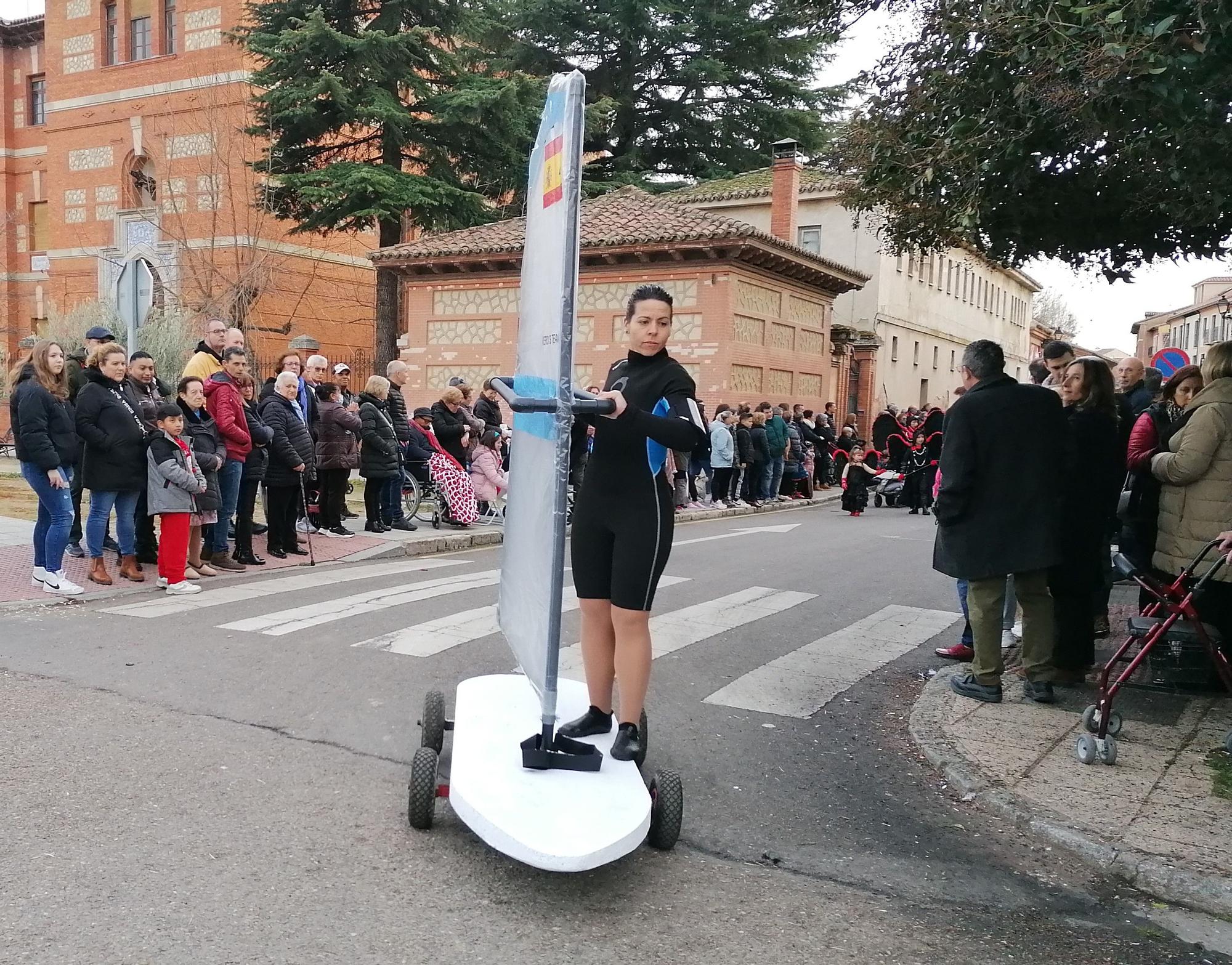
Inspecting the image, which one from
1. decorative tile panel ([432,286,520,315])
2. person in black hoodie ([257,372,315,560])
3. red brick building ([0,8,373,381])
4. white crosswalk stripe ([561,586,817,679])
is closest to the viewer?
white crosswalk stripe ([561,586,817,679])

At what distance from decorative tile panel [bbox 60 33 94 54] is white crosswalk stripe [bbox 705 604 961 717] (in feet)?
122

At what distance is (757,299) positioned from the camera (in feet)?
89.9

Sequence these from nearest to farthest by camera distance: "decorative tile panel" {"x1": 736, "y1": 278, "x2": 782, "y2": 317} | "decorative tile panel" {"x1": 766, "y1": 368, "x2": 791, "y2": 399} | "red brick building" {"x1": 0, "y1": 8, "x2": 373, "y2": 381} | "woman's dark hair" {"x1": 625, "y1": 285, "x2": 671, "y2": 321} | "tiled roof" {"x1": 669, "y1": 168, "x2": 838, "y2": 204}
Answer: "woman's dark hair" {"x1": 625, "y1": 285, "x2": 671, "y2": 321} → "decorative tile panel" {"x1": 736, "y1": 278, "x2": 782, "y2": 317} → "decorative tile panel" {"x1": 766, "y1": 368, "x2": 791, "y2": 399} → "red brick building" {"x1": 0, "y1": 8, "x2": 373, "y2": 381} → "tiled roof" {"x1": 669, "y1": 168, "x2": 838, "y2": 204}

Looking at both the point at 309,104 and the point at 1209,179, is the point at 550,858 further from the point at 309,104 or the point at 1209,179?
the point at 309,104

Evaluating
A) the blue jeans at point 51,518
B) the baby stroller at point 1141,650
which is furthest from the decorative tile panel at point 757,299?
the baby stroller at point 1141,650

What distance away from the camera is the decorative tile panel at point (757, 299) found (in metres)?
26.4

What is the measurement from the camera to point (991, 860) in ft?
13.8

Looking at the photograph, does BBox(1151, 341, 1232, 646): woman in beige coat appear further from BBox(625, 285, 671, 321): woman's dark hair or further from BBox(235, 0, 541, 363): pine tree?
BBox(235, 0, 541, 363): pine tree

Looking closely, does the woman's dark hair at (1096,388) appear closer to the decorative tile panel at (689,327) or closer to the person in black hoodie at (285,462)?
the person in black hoodie at (285,462)

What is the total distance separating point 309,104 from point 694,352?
11181 mm

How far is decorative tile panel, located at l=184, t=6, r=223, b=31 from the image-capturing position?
32812mm

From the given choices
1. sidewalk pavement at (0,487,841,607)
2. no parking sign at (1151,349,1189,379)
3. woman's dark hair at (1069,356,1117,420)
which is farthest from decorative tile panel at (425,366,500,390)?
woman's dark hair at (1069,356,1117,420)

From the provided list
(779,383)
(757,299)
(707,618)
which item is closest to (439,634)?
(707,618)

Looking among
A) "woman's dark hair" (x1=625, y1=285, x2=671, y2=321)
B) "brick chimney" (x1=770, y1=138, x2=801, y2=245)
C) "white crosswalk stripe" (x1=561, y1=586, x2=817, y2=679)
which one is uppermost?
"brick chimney" (x1=770, y1=138, x2=801, y2=245)
